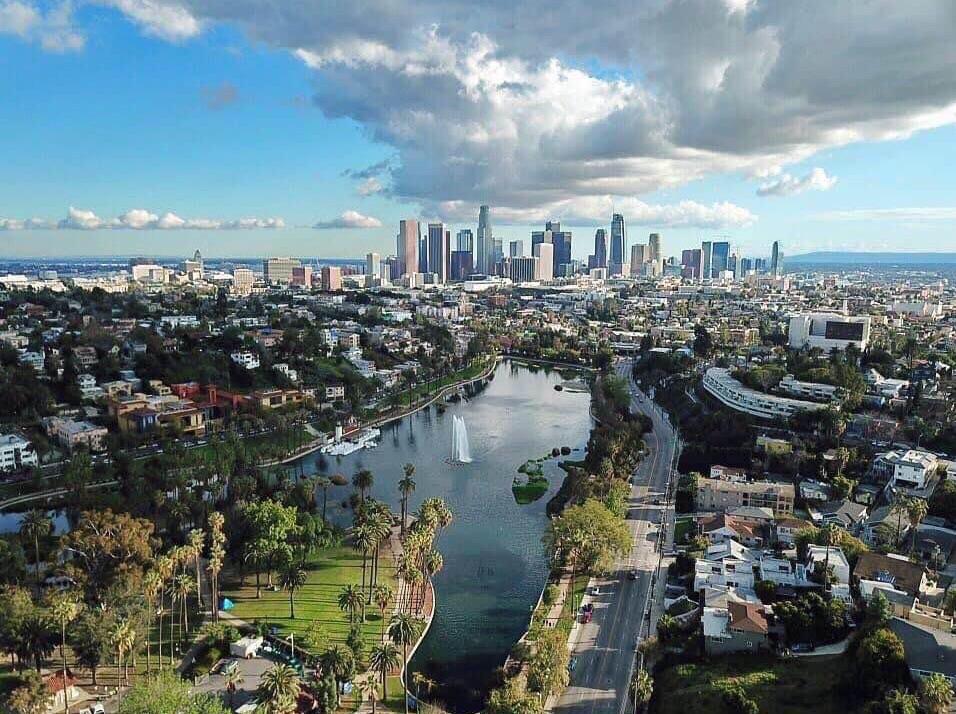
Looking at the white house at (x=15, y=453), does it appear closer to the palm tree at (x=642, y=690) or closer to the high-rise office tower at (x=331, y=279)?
the palm tree at (x=642, y=690)

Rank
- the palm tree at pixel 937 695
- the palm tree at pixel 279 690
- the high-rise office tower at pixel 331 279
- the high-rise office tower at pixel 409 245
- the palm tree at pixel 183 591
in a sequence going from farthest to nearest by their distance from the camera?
the high-rise office tower at pixel 409 245
the high-rise office tower at pixel 331 279
the palm tree at pixel 183 591
the palm tree at pixel 279 690
the palm tree at pixel 937 695

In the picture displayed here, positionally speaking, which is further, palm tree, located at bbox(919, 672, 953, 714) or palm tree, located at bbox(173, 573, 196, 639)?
palm tree, located at bbox(173, 573, 196, 639)

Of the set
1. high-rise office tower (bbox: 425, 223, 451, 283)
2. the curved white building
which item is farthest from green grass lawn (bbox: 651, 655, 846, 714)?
high-rise office tower (bbox: 425, 223, 451, 283)

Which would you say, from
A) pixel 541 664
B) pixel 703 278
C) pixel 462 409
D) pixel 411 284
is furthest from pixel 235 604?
pixel 703 278

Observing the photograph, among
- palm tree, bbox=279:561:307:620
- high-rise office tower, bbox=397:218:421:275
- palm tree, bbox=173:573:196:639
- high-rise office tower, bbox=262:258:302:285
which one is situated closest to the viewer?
palm tree, bbox=173:573:196:639

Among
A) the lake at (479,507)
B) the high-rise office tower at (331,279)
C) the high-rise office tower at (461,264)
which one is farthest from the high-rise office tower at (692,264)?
the lake at (479,507)

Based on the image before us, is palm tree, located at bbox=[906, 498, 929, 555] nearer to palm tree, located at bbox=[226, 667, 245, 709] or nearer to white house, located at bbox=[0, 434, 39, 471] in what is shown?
palm tree, located at bbox=[226, 667, 245, 709]
